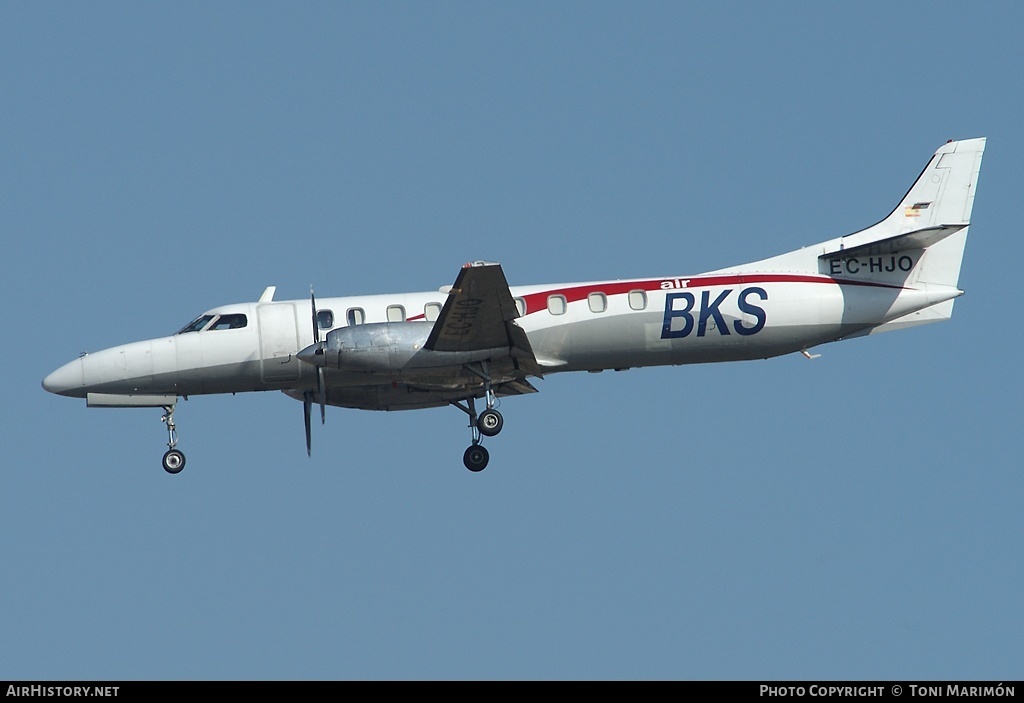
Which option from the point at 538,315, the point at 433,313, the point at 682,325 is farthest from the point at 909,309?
the point at 433,313

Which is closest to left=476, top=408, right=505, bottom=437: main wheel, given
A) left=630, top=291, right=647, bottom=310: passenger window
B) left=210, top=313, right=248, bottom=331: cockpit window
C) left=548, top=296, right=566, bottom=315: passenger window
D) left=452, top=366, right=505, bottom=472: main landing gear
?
left=452, top=366, right=505, bottom=472: main landing gear

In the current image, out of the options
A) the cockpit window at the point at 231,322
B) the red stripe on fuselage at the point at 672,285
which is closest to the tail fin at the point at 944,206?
the red stripe on fuselage at the point at 672,285

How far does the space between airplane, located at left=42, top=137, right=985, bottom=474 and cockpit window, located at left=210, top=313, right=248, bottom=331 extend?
29 mm

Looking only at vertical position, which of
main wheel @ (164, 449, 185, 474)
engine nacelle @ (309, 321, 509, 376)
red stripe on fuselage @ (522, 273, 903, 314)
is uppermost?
red stripe on fuselage @ (522, 273, 903, 314)

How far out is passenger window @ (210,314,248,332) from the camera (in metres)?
28.7

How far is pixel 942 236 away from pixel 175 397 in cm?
1635

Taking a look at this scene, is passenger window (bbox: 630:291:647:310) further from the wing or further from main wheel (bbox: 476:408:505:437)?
main wheel (bbox: 476:408:505:437)

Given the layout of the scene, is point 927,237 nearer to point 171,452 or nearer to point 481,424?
point 481,424

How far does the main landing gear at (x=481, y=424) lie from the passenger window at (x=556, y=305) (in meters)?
1.87

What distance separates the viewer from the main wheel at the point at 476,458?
28953mm
